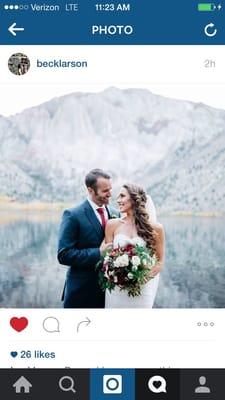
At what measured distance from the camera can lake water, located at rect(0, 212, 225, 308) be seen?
8.38 feet

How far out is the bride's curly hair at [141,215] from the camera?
2.56 m

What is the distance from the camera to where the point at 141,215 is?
260 cm

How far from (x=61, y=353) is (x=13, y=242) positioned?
0.30 meters

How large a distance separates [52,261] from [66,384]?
0.30 m

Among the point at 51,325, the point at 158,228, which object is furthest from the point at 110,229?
the point at 51,325

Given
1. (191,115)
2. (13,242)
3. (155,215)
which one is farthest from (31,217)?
(191,115)

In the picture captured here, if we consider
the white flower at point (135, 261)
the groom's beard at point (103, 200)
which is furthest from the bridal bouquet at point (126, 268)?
the groom's beard at point (103, 200)

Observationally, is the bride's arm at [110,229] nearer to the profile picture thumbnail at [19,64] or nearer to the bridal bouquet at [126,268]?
Result: the bridal bouquet at [126,268]

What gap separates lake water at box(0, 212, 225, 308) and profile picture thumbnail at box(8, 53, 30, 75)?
0.35 meters

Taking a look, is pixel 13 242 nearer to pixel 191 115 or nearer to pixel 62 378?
pixel 62 378

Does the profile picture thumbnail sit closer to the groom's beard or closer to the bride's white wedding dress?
the groom's beard

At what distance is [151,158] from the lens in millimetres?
2564

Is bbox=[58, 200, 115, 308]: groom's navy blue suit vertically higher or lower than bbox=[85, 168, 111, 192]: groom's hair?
lower
